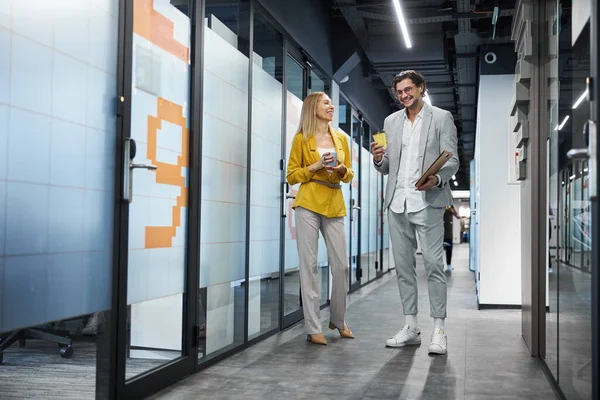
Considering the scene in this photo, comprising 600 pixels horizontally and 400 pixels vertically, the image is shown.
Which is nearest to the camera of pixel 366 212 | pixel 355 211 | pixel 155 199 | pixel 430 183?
pixel 155 199

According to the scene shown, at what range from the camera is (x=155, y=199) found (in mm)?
2820

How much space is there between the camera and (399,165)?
12.6 feet

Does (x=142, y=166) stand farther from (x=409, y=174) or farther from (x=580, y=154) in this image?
(x=409, y=174)

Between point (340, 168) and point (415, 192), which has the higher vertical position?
point (340, 168)

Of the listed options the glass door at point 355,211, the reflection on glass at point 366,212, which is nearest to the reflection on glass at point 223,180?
the glass door at point 355,211

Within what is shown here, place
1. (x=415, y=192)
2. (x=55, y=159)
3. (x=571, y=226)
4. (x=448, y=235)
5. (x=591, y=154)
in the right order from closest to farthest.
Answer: (x=591, y=154) < (x=55, y=159) < (x=571, y=226) < (x=415, y=192) < (x=448, y=235)

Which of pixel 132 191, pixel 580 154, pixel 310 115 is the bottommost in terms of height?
pixel 132 191

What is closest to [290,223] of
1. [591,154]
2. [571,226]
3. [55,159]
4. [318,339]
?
[318,339]

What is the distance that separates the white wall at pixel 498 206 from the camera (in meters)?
6.06

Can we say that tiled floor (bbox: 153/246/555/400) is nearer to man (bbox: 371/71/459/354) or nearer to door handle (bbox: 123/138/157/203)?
man (bbox: 371/71/459/354)

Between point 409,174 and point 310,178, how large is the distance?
62 cm

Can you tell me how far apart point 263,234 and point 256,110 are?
2.69 feet

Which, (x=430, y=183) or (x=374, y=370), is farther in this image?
(x=430, y=183)

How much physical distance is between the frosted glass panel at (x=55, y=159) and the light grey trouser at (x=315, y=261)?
5.74 feet
